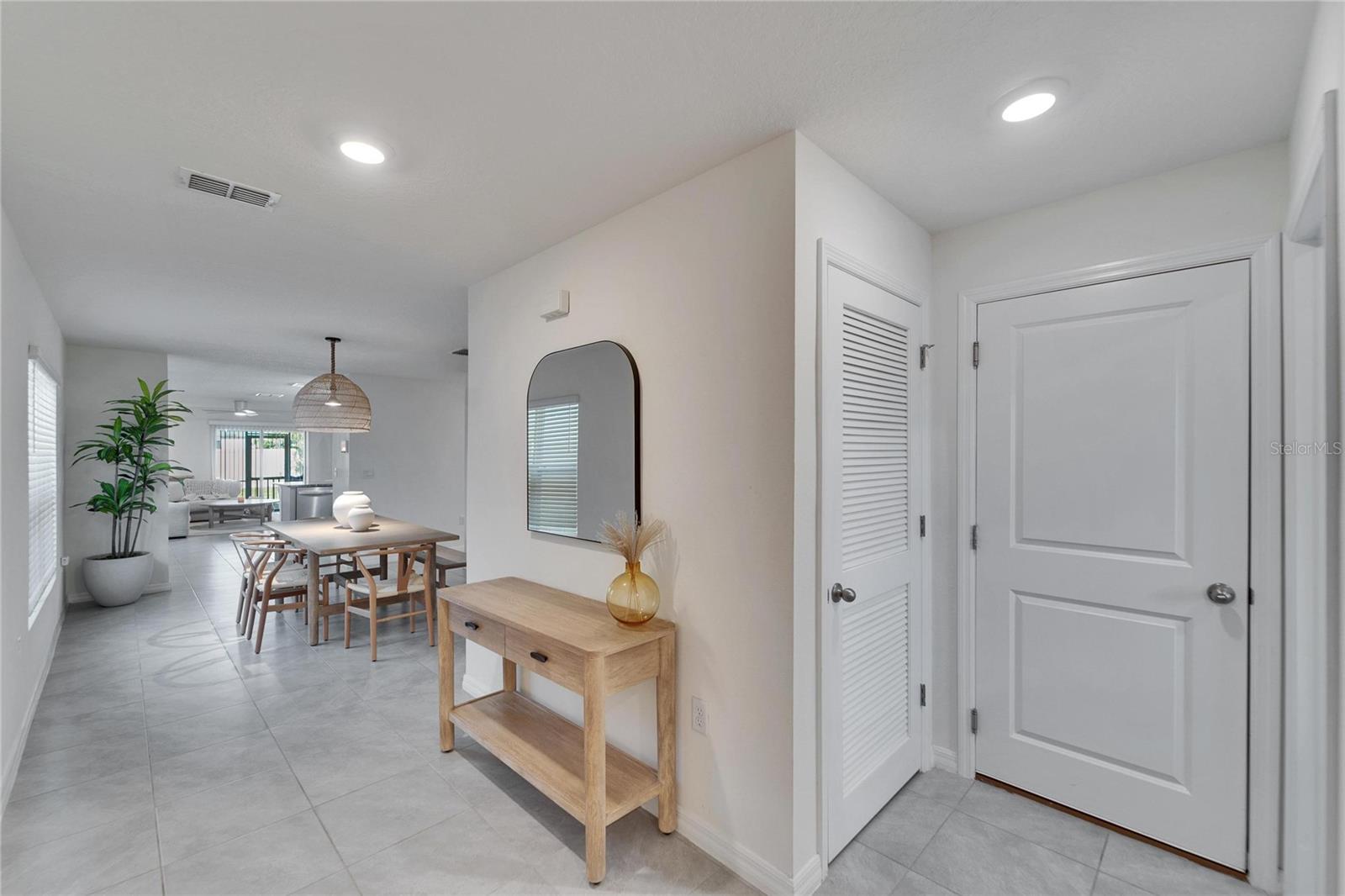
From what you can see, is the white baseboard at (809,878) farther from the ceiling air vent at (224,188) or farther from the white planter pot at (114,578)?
the white planter pot at (114,578)

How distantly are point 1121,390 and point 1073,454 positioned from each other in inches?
10.8

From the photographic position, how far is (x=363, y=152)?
75.5 inches

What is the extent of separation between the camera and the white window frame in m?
3.24

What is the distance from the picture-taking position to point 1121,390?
210 cm

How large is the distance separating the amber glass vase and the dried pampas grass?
0.19ft

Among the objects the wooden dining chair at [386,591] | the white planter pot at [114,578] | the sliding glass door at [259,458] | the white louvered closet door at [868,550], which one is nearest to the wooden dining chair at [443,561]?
the wooden dining chair at [386,591]

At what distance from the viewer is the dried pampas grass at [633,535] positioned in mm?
2139

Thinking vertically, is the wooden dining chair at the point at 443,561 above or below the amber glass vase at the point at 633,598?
below

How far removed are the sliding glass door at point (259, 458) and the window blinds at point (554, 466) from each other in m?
11.7

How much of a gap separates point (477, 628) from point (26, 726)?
2.39 metres

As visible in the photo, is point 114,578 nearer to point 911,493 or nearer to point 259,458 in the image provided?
point 911,493

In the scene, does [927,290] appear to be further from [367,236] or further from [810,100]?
[367,236]

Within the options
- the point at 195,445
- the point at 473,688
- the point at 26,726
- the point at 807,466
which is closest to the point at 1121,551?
the point at 807,466

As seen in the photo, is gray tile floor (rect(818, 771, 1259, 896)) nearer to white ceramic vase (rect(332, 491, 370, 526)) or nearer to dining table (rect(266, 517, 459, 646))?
dining table (rect(266, 517, 459, 646))
